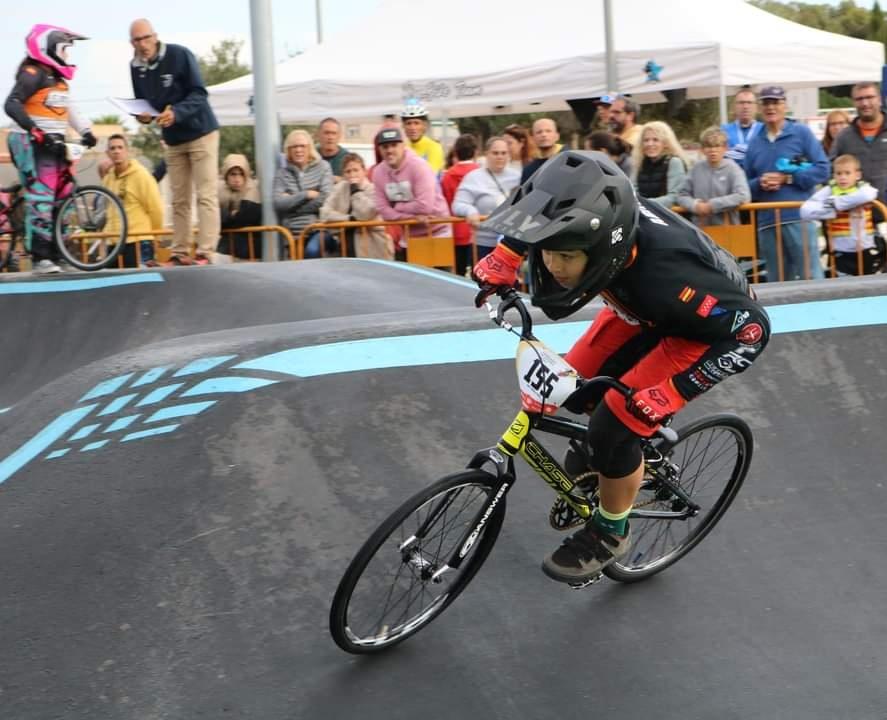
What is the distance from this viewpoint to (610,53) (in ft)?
48.6

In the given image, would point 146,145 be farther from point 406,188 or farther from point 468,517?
point 468,517

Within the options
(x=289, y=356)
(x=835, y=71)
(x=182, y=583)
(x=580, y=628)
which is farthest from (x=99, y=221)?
(x=835, y=71)

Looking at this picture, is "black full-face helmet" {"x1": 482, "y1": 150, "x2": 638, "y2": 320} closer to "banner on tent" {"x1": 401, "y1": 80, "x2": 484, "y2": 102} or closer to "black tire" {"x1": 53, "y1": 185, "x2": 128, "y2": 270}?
"black tire" {"x1": 53, "y1": 185, "x2": 128, "y2": 270}

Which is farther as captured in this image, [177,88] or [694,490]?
[177,88]

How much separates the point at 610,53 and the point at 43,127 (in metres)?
8.21

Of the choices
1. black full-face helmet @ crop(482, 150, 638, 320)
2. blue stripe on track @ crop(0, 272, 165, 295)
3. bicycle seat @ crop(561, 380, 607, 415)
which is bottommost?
bicycle seat @ crop(561, 380, 607, 415)

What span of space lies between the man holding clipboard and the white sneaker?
1268 mm

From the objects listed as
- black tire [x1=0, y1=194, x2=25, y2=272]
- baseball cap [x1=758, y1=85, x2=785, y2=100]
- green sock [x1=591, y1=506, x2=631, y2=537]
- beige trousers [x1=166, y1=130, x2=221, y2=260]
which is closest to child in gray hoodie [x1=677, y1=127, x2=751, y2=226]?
baseball cap [x1=758, y1=85, x2=785, y2=100]

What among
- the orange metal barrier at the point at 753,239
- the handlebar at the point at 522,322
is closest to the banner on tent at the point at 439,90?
the orange metal barrier at the point at 753,239

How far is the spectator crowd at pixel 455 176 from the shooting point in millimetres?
9008

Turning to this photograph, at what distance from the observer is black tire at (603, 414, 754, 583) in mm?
4523

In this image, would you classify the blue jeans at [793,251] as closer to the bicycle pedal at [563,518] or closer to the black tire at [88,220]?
the black tire at [88,220]

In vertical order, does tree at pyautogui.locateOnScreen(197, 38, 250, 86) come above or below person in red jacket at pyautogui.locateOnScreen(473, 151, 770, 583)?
above

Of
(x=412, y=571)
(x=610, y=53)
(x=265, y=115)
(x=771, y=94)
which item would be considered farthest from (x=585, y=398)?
(x=610, y=53)
